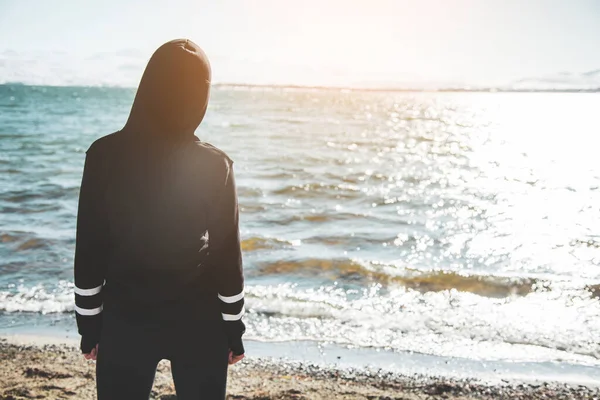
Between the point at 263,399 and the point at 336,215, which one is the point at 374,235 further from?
the point at 263,399

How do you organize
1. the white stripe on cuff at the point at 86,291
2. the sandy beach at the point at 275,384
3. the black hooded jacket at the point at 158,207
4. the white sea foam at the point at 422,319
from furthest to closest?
the white sea foam at the point at 422,319 < the sandy beach at the point at 275,384 < the white stripe on cuff at the point at 86,291 < the black hooded jacket at the point at 158,207

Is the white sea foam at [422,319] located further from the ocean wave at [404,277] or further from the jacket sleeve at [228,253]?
the jacket sleeve at [228,253]

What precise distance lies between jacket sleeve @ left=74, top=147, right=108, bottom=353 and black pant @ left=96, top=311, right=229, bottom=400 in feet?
0.18

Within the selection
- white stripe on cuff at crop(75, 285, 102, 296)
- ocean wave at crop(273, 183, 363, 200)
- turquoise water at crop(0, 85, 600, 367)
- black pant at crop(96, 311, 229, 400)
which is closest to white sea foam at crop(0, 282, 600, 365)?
turquoise water at crop(0, 85, 600, 367)

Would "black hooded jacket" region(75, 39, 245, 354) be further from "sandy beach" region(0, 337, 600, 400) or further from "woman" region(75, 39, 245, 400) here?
"sandy beach" region(0, 337, 600, 400)

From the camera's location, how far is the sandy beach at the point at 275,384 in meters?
4.04

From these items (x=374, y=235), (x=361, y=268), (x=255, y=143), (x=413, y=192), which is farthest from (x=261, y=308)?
(x=255, y=143)

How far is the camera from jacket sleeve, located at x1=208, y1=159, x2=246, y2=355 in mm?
1851

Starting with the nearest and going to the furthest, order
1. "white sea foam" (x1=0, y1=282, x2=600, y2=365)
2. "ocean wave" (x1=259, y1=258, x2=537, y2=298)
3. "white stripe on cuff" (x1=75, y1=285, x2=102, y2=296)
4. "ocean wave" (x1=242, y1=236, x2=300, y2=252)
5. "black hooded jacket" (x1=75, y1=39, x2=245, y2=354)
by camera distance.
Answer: "black hooded jacket" (x1=75, y1=39, x2=245, y2=354) < "white stripe on cuff" (x1=75, y1=285, x2=102, y2=296) < "white sea foam" (x1=0, y1=282, x2=600, y2=365) < "ocean wave" (x1=259, y1=258, x2=537, y2=298) < "ocean wave" (x1=242, y1=236, x2=300, y2=252)

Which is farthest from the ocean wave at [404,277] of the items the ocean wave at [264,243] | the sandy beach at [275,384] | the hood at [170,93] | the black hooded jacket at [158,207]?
the hood at [170,93]

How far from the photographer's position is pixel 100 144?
1736 millimetres

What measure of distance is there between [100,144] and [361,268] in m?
6.45

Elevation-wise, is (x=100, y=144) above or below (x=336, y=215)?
above

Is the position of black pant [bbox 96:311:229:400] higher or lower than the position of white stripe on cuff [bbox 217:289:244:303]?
lower
